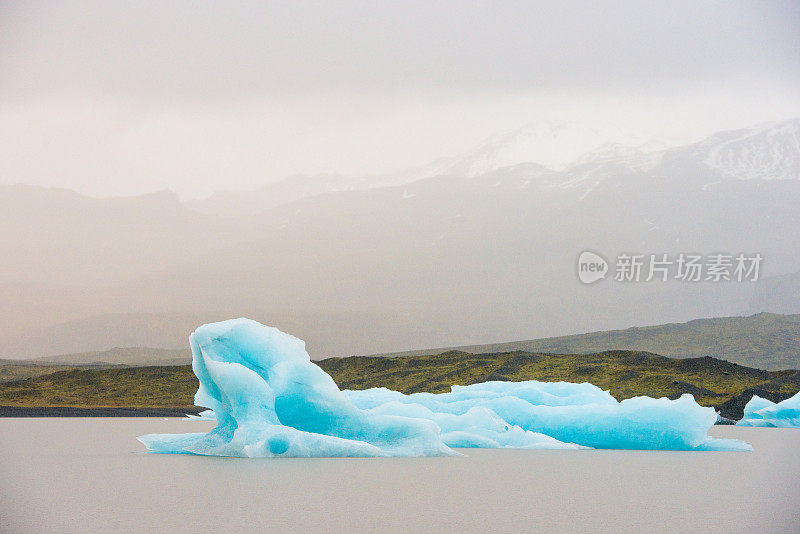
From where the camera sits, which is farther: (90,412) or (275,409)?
(90,412)

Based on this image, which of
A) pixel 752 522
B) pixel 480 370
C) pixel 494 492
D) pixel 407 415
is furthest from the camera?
pixel 480 370

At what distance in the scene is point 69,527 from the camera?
5094mm

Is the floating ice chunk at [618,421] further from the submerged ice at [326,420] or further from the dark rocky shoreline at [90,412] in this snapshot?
the dark rocky shoreline at [90,412]

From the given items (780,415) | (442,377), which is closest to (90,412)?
(442,377)

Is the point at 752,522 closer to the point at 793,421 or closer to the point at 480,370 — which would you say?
the point at 793,421

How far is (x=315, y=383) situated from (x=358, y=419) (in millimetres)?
669

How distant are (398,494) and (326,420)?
3802 millimetres

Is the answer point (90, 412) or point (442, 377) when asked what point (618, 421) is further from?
point (442, 377)

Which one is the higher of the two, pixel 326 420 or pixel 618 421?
pixel 326 420

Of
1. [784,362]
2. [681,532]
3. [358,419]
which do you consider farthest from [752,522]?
[784,362]

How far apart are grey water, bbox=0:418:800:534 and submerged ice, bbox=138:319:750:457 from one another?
38 centimetres

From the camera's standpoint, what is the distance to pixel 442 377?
44.0m

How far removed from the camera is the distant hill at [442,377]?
39062 mm

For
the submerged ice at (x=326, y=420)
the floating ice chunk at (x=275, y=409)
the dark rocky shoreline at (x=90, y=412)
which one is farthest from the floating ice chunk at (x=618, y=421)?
the dark rocky shoreline at (x=90, y=412)
